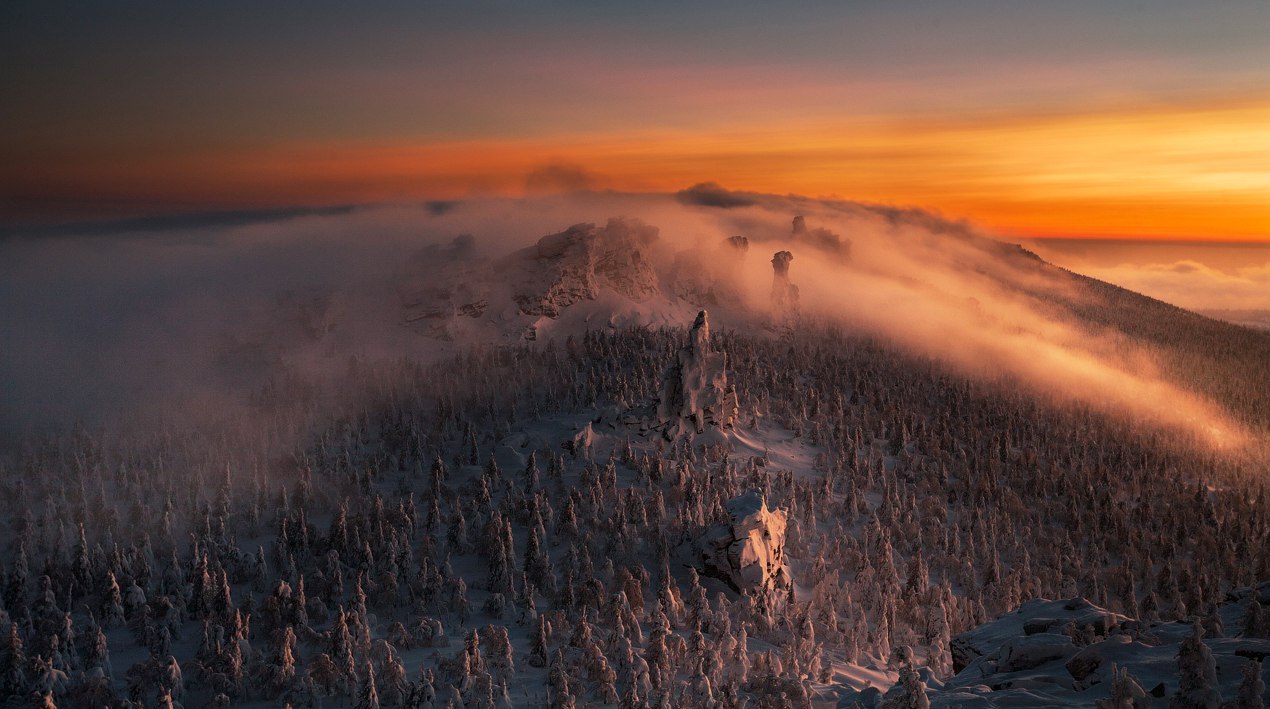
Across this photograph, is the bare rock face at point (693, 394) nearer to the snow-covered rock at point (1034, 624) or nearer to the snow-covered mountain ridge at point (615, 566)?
the snow-covered mountain ridge at point (615, 566)

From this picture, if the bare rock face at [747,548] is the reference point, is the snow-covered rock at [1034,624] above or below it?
above

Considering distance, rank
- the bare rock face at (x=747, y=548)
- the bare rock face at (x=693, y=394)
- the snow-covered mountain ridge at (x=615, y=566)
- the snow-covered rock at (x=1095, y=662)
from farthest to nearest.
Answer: the bare rock face at (x=693, y=394) < the bare rock face at (x=747, y=548) < the snow-covered mountain ridge at (x=615, y=566) < the snow-covered rock at (x=1095, y=662)

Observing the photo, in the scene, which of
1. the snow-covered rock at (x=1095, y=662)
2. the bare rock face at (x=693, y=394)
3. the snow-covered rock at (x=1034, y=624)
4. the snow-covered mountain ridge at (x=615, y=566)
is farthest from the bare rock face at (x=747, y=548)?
the snow-covered rock at (x=1095, y=662)

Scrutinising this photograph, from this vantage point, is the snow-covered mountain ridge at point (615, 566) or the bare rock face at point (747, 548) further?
the bare rock face at point (747, 548)

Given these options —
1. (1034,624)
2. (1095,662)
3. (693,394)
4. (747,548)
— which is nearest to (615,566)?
(747,548)

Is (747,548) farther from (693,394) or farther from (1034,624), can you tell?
(693,394)

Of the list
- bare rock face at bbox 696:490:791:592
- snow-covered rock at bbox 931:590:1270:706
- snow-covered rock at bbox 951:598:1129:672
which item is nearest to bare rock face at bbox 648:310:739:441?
bare rock face at bbox 696:490:791:592
